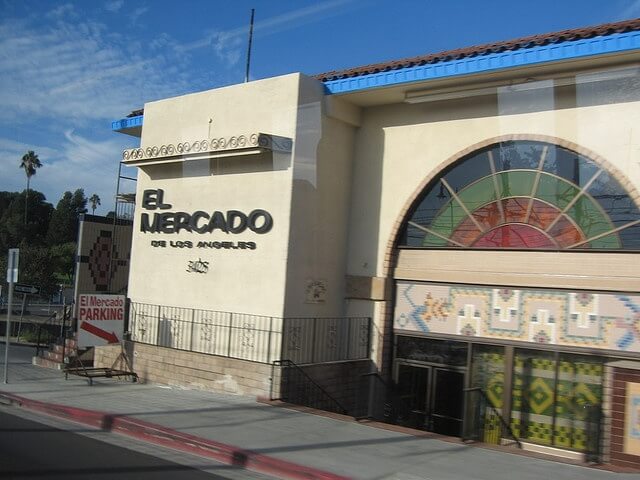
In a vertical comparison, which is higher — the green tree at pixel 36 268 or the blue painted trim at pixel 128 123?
the blue painted trim at pixel 128 123

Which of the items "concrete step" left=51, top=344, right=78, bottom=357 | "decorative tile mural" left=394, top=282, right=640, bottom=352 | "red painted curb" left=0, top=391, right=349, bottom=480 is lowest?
"red painted curb" left=0, top=391, right=349, bottom=480

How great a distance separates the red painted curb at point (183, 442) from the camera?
7.88 m

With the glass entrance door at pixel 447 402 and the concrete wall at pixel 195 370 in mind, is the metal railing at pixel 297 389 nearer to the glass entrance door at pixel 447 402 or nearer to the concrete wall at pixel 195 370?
the concrete wall at pixel 195 370

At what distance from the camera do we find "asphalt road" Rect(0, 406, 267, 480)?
7238mm

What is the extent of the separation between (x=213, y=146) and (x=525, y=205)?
6781 mm

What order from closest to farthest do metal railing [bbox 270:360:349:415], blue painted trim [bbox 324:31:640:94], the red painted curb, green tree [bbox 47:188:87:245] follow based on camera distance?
1. the red painted curb
2. blue painted trim [bbox 324:31:640:94]
3. metal railing [bbox 270:360:349:415]
4. green tree [bbox 47:188:87:245]

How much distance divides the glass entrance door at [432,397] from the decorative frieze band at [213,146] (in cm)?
553

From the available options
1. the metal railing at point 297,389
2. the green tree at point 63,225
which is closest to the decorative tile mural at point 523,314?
the metal railing at point 297,389

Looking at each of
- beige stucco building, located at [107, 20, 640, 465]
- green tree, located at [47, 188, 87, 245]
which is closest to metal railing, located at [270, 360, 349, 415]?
beige stucco building, located at [107, 20, 640, 465]

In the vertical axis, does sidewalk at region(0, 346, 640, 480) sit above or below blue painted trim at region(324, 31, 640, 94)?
below

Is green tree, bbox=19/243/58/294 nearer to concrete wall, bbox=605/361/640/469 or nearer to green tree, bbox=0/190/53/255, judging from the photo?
green tree, bbox=0/190/53/255

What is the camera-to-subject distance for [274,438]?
30.9ft

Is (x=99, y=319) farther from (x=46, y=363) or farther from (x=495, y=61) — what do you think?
(x=495, y=61)

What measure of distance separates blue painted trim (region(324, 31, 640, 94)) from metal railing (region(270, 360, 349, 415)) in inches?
239
